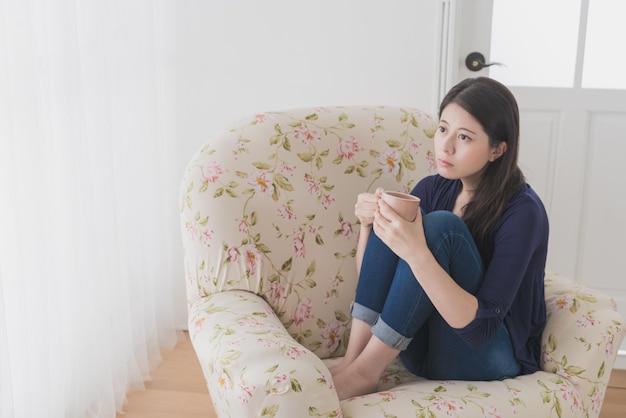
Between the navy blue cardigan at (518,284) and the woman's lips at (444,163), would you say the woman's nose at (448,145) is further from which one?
the navy blue cardigan at (518,284)

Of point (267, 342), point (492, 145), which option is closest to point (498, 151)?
point (492, 145)

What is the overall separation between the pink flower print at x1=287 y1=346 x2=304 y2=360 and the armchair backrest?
34 cm

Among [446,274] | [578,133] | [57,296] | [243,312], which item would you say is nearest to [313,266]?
[243,312]

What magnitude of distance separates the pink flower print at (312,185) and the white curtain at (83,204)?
60 cm

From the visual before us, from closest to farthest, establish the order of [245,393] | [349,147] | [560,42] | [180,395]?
[245,393] → [349,147] → [180,395] → [560,42]

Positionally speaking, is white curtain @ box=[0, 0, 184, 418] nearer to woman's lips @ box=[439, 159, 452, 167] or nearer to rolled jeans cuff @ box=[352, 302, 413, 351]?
rolled jeans cuff @ box=[352, 302, 413, 351]

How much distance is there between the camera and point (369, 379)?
5.03 ft

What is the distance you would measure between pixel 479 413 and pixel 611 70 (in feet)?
5.17

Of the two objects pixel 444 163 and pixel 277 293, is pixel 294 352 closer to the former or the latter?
pixel 277 293

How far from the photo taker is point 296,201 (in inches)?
67.2

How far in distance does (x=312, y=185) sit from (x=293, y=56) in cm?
88

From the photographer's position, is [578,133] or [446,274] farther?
[578,133]

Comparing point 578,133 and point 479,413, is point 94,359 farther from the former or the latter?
point 578,133

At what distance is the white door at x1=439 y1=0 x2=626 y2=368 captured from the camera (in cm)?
243
